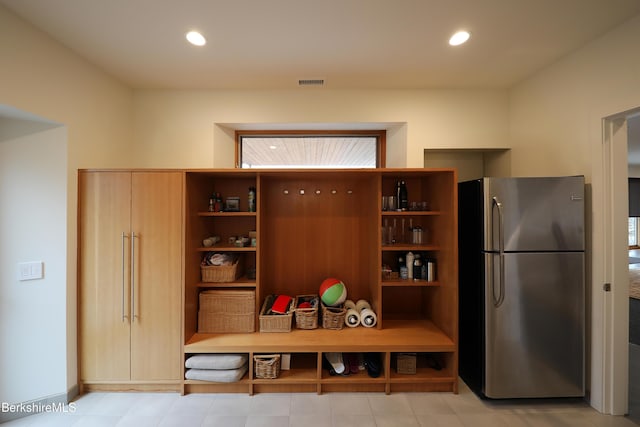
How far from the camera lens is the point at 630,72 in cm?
174

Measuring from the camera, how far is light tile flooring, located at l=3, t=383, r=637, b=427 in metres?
1.85

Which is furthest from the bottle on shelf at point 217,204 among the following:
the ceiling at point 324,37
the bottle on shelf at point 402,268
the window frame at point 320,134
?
the bottle on shelf at point 402,268

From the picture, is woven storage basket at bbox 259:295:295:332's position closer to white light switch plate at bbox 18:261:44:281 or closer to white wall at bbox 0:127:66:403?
white wall at bbox 0:127:66:403

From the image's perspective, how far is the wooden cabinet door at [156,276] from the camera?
2.12 metres

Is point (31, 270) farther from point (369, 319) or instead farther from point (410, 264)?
point (410, 264)

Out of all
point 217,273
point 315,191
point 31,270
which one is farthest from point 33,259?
point 315,191

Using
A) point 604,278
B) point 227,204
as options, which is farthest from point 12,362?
point 604,278

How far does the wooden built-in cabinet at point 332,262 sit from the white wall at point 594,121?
0.94 metres

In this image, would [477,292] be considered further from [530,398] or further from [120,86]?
[120,86]

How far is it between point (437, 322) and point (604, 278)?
1228 mm

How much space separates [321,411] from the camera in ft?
6.42

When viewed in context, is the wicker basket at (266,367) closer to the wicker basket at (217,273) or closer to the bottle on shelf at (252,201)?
the wicker basket at (217,273)

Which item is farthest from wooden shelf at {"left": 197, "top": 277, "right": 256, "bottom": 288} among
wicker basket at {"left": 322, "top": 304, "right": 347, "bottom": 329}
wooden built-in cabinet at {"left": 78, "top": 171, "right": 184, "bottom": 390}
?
wicker basket at {"left": 322, "top": 304, "right": 347, "bottom": 329}

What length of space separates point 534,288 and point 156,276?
2.93 m
